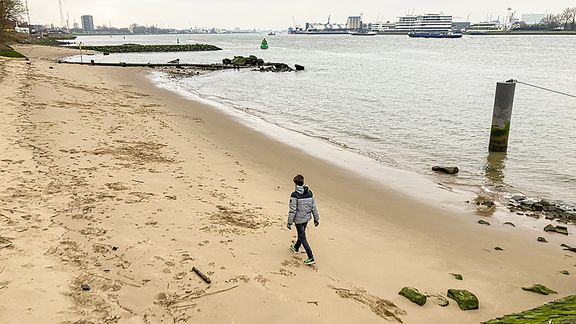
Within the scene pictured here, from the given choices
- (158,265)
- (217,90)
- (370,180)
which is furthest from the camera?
(217,90)

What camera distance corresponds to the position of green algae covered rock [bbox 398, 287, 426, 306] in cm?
687

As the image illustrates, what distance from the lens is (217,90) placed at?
40125 mm

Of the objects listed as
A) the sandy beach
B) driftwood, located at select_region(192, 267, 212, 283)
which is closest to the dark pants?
the sandy beach

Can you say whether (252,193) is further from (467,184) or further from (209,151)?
(467,184)

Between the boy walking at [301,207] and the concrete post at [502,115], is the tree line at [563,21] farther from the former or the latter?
the boy walking at [301,207]

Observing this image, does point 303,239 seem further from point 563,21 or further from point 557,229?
point 563,21

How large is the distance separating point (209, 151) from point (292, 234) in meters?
8.01

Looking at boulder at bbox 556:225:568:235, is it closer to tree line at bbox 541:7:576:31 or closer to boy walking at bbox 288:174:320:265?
boy walking at bbox 288:174:320:265

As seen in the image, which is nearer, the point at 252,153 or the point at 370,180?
the point at 370,180

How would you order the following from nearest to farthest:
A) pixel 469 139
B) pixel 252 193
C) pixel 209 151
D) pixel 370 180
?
1. pixel 252 193
2. pixel 370 180
3. pixel 209 151
4. pixel 469 139

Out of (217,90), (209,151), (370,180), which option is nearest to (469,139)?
Answer: (370,180)

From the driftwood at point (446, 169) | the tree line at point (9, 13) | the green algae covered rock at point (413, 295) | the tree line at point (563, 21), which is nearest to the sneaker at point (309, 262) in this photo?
the green algae covered rock at point (413, 295)

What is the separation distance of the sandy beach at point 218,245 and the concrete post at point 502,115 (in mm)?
8532

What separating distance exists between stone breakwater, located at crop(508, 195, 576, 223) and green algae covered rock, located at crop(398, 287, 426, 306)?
674 centimetres
